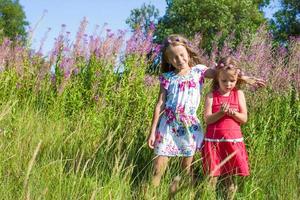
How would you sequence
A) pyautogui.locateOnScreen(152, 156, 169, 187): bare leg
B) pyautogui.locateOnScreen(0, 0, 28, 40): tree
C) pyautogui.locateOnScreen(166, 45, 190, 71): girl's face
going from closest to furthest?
pyautogui.locateOnScreen(152, 156, 169, 187): bare leg, pyautogui.locateOnScreen(166, 45, 190, 71): girl's face, pyautogui.locateOnScreen(0, 0, 28, 40): tree

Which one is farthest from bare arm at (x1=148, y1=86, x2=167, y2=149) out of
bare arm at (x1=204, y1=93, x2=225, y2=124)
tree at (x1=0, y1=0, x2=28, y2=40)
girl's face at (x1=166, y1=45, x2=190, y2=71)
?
tree at (x1=0, y1=0, x2=28, y2=40)

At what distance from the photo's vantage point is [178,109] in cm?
372

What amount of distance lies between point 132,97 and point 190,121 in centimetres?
115

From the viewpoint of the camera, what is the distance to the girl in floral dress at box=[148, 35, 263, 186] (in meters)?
3.66

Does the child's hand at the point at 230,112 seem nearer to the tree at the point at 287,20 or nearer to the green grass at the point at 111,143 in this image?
the green grass at the point at 111,143

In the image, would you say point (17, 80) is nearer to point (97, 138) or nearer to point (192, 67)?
point (97, 138)

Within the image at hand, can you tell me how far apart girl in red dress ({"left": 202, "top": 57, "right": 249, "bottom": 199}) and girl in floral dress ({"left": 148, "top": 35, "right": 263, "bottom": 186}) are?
10 centimetres

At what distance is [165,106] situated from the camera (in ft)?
12.5

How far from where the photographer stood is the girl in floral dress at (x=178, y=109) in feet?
12.0

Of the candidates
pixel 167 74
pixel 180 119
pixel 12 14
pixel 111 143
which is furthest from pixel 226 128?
pixel 12 14

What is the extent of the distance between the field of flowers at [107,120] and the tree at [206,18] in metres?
21.4

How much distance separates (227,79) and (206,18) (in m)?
24.4

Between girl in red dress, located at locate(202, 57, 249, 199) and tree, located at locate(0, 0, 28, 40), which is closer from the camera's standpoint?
girl in red dress, located at locate(202, 57, 249, 199)

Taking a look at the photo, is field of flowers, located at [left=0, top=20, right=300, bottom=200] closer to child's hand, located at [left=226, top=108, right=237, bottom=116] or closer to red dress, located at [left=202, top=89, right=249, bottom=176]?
red dress, located at [left=202, top=89, right=249, bottom=176]
